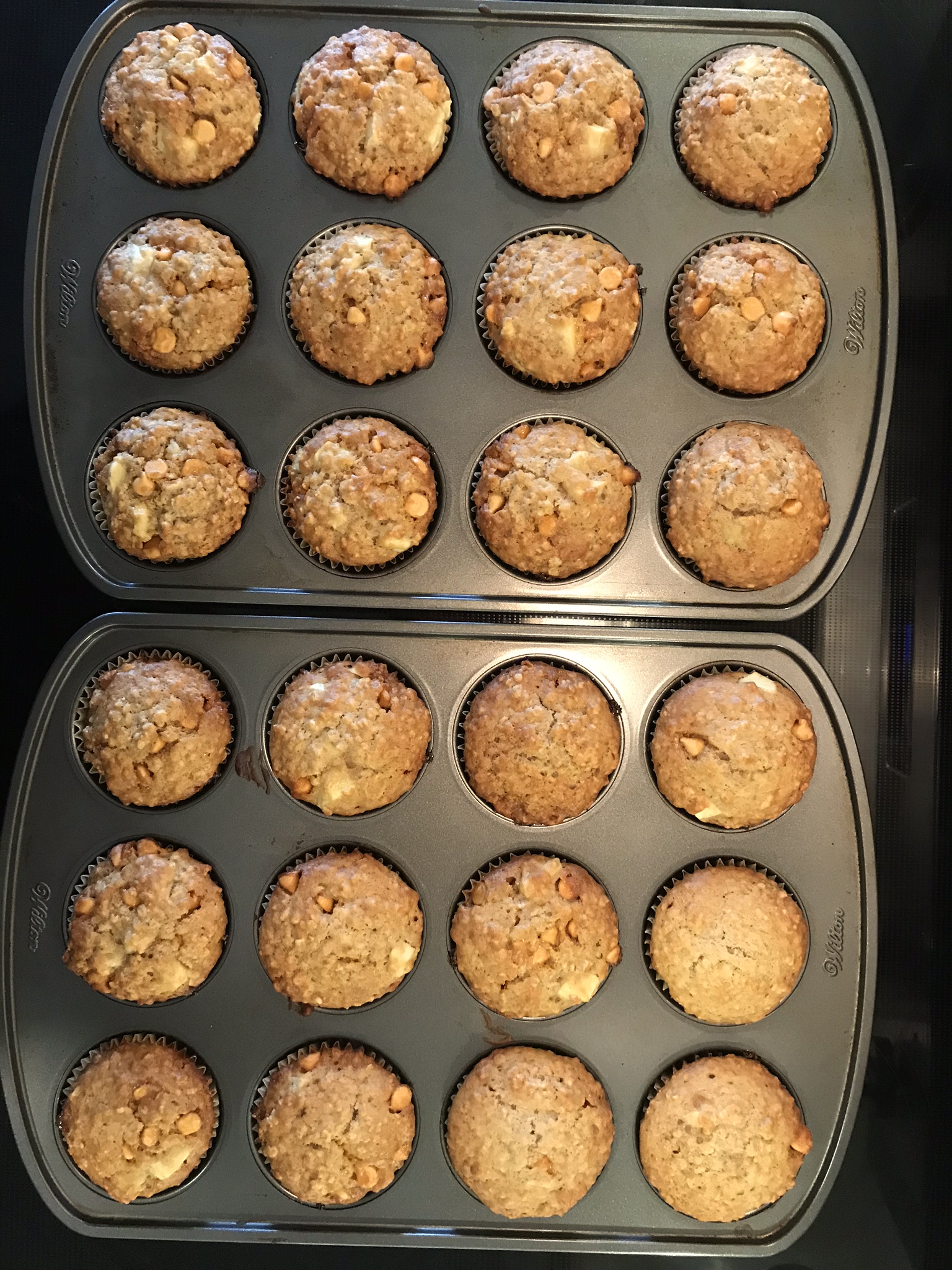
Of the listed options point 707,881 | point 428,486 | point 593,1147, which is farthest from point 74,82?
point 593,1147

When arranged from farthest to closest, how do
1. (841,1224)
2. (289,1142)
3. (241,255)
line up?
(841,1224), (241,255), (289,1142)

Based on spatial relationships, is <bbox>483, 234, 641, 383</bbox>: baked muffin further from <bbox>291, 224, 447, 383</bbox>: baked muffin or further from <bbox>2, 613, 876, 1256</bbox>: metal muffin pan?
<bbox>2, 613, 876, 1256</bbox>: metal muffin pan

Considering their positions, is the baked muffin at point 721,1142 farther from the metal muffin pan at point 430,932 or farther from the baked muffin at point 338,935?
the baked muffin at point 338,935

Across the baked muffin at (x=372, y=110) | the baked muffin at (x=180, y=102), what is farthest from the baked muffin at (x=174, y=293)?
the baked muffin at (x=372, y=110)

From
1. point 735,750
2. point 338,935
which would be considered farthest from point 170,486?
point 735,750

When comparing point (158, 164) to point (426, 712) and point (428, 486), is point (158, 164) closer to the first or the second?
point (428, 486)
